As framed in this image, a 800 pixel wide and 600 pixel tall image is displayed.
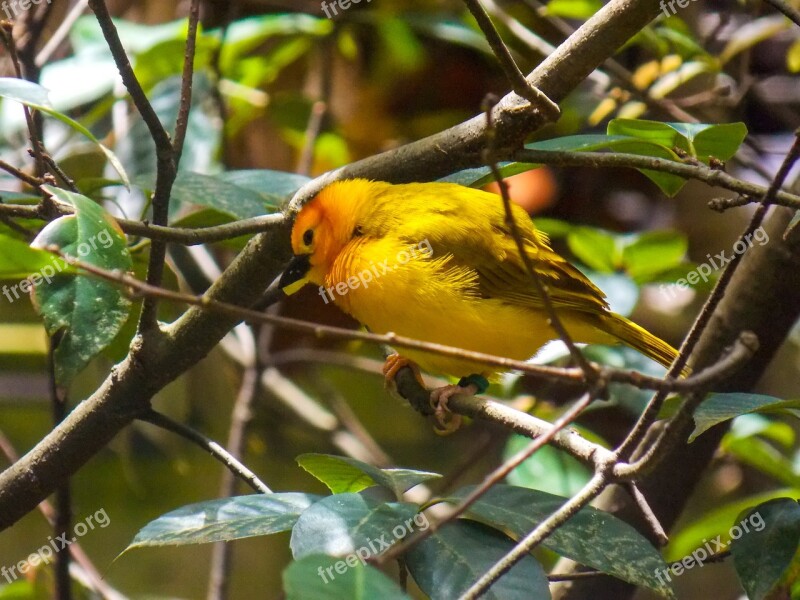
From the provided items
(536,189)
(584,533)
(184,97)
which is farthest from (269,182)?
(536,189)

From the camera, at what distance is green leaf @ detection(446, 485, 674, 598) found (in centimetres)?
136

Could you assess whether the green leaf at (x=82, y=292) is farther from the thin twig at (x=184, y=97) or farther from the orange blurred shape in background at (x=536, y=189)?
the orange blurred shape in background at (x=536, y=189)

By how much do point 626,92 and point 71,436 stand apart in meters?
2.42

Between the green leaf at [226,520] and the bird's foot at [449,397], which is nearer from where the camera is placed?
the green leaf at [226,520]

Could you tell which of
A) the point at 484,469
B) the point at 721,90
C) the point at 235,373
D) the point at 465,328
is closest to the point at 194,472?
the point at 235,373

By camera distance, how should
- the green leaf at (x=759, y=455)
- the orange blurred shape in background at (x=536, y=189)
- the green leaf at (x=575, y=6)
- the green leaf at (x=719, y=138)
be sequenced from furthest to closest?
the orange blurred shape in background at (x=536, y=189) → the green leaf at (x=575, y=6) → the green leaf at (x=759, y=455) → the green leaf at (x=719, y=138)

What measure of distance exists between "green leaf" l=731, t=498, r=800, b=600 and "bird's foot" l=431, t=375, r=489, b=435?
24.9 inches

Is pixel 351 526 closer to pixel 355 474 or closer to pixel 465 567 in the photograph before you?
pixel 465 567

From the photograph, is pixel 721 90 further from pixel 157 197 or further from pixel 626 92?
pixel 157 197

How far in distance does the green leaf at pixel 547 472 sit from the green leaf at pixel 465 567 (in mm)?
1420

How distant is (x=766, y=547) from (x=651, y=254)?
131cm

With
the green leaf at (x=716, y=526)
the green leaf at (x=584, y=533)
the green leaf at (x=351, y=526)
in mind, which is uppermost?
the green leaf at (x=351, y=526)

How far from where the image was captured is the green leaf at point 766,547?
56.7 inches

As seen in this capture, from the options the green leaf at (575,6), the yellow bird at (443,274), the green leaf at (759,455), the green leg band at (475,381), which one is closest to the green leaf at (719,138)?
the yellow bird at (443,274)
